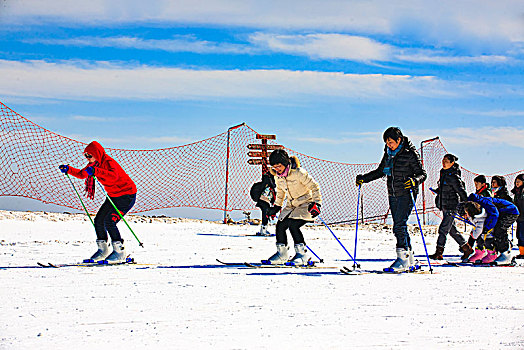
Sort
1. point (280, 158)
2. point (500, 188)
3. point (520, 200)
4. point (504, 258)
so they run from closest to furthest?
point (280, 158)
point (504, 258)
point (500, 188)
point (520, 200)

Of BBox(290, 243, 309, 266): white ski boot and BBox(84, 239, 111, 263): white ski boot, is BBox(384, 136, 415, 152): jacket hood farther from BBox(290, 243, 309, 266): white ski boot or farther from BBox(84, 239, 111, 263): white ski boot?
BBox(84, 239, 111, 263): white ski boot

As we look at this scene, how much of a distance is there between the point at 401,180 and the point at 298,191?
1.21m

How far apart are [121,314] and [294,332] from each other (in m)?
1.30

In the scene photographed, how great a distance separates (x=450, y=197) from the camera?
28.6 ft

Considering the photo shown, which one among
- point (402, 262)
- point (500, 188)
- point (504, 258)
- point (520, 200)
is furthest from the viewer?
point (520, 200)

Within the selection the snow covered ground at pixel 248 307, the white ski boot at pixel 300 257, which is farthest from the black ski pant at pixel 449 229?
the white ski boot at pixel 300 257

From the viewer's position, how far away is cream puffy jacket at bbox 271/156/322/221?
23.1ft

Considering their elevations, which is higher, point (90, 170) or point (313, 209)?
point (90, 170)

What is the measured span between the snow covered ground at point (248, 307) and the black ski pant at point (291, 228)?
1.45 feet

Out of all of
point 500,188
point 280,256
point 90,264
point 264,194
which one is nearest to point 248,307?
point 280,256

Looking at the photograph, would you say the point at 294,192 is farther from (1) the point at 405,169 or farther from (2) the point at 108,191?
(2) the point at 108,191

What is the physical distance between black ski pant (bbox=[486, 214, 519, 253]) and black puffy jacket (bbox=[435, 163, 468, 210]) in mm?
583

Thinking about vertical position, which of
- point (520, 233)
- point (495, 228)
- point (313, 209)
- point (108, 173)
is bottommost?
point (520, 233)

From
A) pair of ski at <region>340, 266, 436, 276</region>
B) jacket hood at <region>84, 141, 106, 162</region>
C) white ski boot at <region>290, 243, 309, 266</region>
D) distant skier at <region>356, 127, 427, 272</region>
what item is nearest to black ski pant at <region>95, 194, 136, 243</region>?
jacket hood at <region>84, 141, 106, 162</region>
